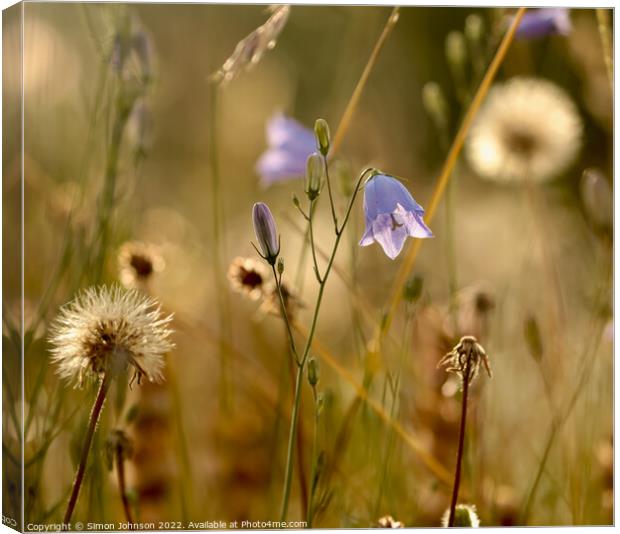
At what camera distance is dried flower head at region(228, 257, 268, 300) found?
73.2 inches

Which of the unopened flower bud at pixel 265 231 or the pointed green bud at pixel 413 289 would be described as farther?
the pointed green bud at pixel 413 289

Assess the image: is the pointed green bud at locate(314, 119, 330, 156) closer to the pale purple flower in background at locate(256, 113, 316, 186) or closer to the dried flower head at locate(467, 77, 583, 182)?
the pale purple flower in background at locate(256, 113, 316, 186)

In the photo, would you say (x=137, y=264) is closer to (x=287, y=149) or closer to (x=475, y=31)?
(x=287, y=149)

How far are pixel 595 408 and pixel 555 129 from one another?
626 mm

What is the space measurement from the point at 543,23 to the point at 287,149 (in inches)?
22.3

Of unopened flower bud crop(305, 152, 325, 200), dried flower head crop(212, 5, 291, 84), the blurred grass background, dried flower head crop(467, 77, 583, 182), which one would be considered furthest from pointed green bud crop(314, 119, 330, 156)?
dried flower head crop(467, 77, 583, 182)

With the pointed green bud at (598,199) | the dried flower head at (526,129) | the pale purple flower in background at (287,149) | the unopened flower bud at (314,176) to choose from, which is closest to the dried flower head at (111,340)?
the unopened flower bud at (314,176)

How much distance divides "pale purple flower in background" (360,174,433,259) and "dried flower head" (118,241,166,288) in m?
0.51

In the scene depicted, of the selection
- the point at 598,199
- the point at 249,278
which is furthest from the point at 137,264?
the point at 598,199

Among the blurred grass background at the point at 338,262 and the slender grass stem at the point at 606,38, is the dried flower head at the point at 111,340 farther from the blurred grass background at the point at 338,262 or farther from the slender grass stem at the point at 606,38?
the slender grass stem at the point at 606,38

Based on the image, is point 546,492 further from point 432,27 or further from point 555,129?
point 432,27

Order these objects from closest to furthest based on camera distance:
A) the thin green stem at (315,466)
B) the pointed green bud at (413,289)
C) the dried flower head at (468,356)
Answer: the dried flower head at (468,356) → the thin green stem at (315,466) → the pointed green bud at (413,289)

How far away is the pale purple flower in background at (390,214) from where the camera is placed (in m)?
1.61

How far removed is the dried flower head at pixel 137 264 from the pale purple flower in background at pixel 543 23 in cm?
85
